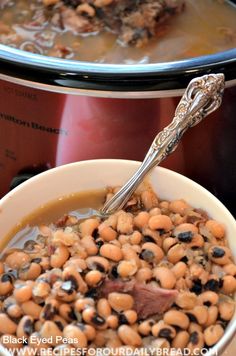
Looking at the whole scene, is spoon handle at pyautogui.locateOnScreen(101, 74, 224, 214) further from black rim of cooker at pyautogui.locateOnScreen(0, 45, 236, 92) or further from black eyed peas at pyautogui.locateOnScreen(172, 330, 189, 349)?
black eyed peas at pyautogui.locateOnScreen(172, 330, 189, 349)

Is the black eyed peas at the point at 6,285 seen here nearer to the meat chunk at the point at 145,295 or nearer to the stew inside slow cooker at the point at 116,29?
the meat chunk at the point at 145,295

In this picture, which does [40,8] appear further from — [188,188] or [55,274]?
[55,274]

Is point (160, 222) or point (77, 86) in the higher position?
point (77, 86)

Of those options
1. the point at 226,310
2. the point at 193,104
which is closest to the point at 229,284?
the point at 226,310

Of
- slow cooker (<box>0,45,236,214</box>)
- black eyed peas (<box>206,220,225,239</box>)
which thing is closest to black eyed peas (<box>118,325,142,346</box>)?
black eyed peas (<box>206,220,225,239</box>)

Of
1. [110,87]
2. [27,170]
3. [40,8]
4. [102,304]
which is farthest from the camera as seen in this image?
[40,8]

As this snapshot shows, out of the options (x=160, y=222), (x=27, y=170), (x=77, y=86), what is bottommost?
(x=27, y=170)

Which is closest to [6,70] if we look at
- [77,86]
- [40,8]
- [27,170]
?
[77,86]
